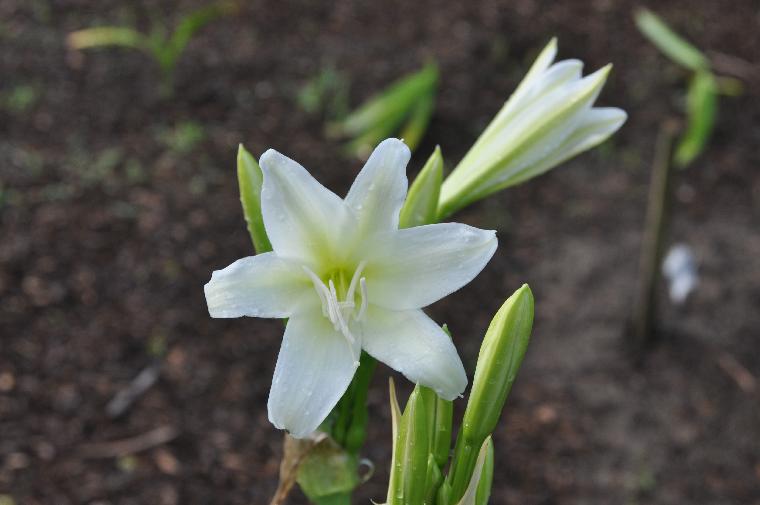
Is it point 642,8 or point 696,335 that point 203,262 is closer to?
point 696,335

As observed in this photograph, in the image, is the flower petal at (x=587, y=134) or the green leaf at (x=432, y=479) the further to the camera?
the flower petal at (x=587, y=134)

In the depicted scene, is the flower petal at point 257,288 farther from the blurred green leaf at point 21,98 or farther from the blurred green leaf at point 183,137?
the blurred green leaf at point 21,98

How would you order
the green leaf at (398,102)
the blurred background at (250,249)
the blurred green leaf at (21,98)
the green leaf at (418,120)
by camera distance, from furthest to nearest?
the blurred green leaf at (21,98), the green leaf at (418,120), the green leaf at (398,102), the blurred background at (250,249)

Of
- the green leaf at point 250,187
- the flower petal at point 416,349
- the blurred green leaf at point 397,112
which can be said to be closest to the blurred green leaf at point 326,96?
the blurred green leaf at point 397,112

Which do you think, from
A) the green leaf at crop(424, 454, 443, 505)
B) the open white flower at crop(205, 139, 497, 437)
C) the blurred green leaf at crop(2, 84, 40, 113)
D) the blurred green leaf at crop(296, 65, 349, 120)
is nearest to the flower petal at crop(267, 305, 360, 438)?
the open white flower at crop(205, 139, 497, 437)

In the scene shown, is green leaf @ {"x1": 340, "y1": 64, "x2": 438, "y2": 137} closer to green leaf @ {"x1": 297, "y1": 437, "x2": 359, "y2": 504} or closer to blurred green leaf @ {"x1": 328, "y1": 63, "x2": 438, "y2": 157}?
blurred green leaf @ {"x1": 328, "y1": 63, "x2": 438, "y2": 157}

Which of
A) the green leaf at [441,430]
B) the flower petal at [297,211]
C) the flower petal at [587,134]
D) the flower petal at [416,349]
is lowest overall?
the green leaf at [441,430]

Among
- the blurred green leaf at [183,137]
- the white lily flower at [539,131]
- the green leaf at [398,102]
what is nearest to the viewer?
the white lily flower at [539,131]
